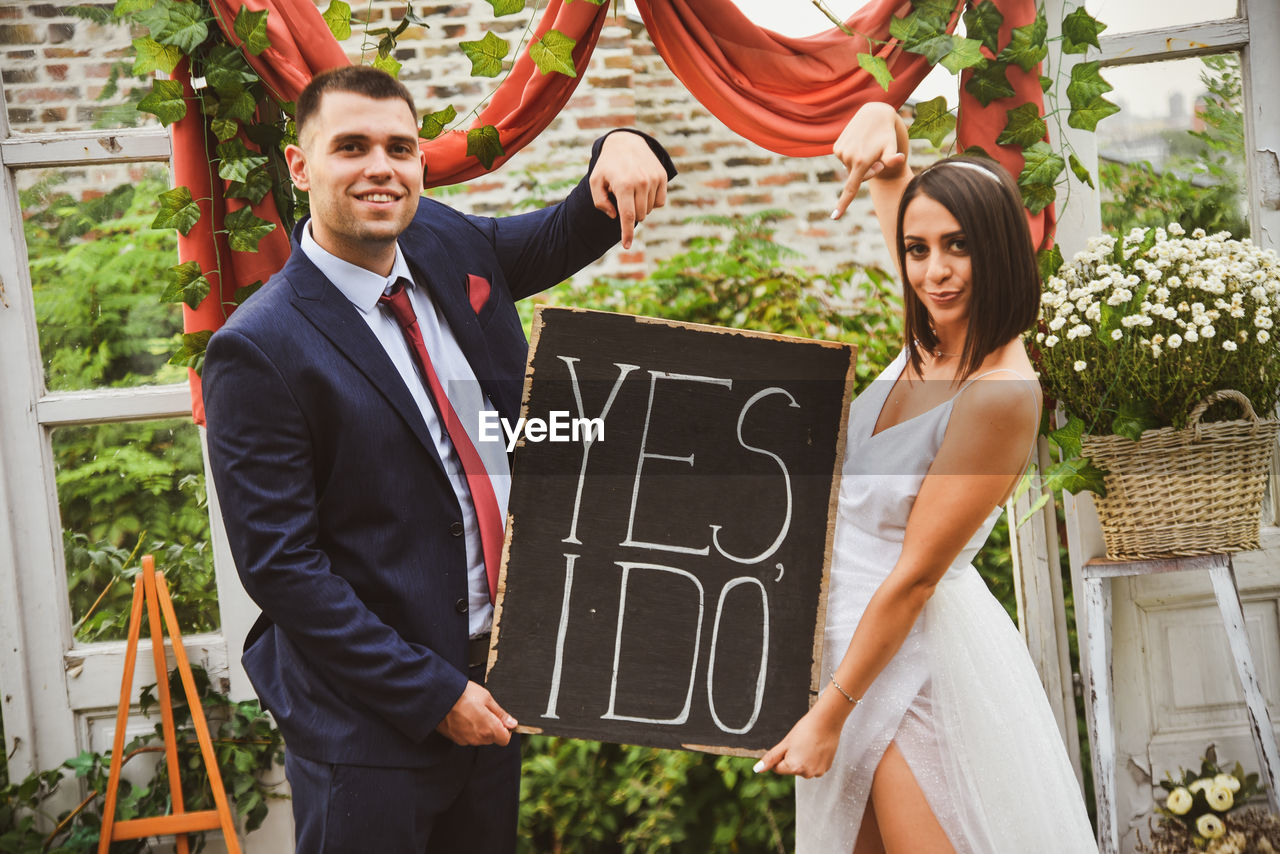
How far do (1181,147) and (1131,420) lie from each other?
0.92m

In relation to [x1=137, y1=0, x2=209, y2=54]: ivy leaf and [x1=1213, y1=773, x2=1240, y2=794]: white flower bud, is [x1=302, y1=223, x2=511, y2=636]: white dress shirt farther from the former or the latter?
[x1=1213, y1=773, x2=1240, y2=794]: white flower bud

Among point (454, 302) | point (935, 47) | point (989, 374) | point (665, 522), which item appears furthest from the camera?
point (935, 47)

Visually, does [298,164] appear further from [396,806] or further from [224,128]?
[396,806]

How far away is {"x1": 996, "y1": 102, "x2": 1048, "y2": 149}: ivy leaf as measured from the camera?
6.83 ft

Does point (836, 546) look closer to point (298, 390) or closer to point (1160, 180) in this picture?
point (298, 390)

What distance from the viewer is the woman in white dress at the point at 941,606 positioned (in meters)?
1.46

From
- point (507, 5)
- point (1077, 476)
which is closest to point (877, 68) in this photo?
point (507, 5)

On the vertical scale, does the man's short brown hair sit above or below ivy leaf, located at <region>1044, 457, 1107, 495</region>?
above

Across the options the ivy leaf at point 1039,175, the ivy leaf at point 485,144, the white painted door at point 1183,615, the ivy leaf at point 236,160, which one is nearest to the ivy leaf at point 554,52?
the ivy leaf at point 485,144

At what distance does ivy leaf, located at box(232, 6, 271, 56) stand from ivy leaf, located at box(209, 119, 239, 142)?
0.17m

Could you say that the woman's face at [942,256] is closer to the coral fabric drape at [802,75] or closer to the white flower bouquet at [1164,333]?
the white flower bouquet at [1164,333]

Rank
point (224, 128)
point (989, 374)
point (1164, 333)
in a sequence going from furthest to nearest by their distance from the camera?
point (224, 128) → point (1164, 333) → point (989, 374)

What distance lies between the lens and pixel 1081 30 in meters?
2.08

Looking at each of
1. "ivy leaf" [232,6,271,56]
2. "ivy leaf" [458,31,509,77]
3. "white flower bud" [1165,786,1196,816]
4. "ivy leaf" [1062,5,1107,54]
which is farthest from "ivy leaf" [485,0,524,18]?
"white flower bud" [1165,786,1196,816]
